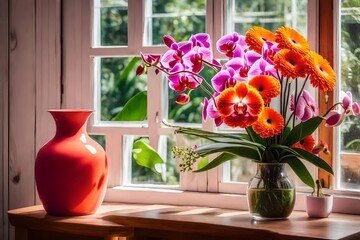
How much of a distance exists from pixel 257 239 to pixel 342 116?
1.63 feet

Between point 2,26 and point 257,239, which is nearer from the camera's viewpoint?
point 257,239

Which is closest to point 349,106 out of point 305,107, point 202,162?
point 305,107

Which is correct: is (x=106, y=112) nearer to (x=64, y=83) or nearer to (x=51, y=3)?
(x=64, y=83)

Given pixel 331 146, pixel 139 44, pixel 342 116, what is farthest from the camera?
pixel 139 44

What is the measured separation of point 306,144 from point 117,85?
880 millimetres

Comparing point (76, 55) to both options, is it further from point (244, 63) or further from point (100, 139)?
point (244, 63)

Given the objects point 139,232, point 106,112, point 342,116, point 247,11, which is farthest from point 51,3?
point 342,116

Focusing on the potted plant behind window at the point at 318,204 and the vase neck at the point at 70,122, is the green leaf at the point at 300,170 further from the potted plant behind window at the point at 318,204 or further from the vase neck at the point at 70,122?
the vase neck at the point at 70,122

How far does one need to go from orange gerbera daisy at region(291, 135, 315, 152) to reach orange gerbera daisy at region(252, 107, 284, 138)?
8.0 inches

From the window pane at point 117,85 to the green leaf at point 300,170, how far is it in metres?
0.72

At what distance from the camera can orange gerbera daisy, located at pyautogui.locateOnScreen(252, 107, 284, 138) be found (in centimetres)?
243

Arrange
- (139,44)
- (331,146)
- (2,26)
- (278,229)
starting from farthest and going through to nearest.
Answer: (2,26) → (139,44) → (331,146) → (278,229)

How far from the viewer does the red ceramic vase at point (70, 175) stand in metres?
2.77

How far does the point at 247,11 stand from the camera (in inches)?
115
